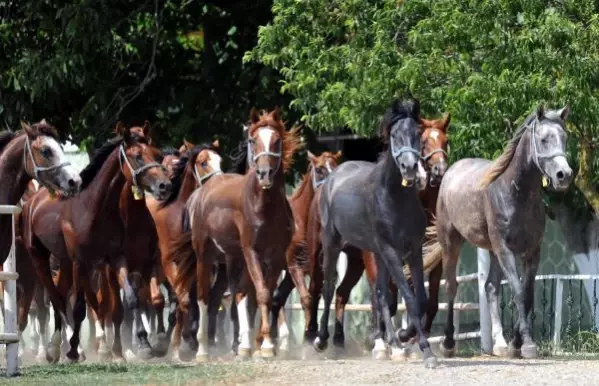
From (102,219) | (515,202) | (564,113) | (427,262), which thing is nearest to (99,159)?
(102,219)

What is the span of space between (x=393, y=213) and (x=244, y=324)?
323cm

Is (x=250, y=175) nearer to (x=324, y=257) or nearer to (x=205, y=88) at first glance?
(x=324, y=257)

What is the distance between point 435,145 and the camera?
17922 millimetres

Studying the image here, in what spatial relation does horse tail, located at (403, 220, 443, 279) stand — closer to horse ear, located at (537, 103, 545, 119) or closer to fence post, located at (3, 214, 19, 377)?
horse ear, located at (537, 103, 545, 119)

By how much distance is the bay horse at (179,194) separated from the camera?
2036cm

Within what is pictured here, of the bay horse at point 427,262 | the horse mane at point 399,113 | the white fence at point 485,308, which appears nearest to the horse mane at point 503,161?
the bay horse at point 427,262

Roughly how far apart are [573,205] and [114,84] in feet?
22.8

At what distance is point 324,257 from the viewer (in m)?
18.7

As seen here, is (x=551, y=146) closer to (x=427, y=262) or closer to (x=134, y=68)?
(x=427, y=262)

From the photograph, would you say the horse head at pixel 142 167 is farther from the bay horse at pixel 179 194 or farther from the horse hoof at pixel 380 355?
the horse hoof at pixel 380 355

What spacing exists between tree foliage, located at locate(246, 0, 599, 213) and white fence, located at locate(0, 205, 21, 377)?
5028 mm

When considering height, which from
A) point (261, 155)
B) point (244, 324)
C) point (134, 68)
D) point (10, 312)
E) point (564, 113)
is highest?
point (134, 68)

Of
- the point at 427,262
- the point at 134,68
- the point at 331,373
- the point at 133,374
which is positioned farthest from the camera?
the point at 134,68

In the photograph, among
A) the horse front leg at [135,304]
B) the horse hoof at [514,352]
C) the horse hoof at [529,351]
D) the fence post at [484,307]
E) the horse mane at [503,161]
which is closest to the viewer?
the horse hoof at [529,351]
